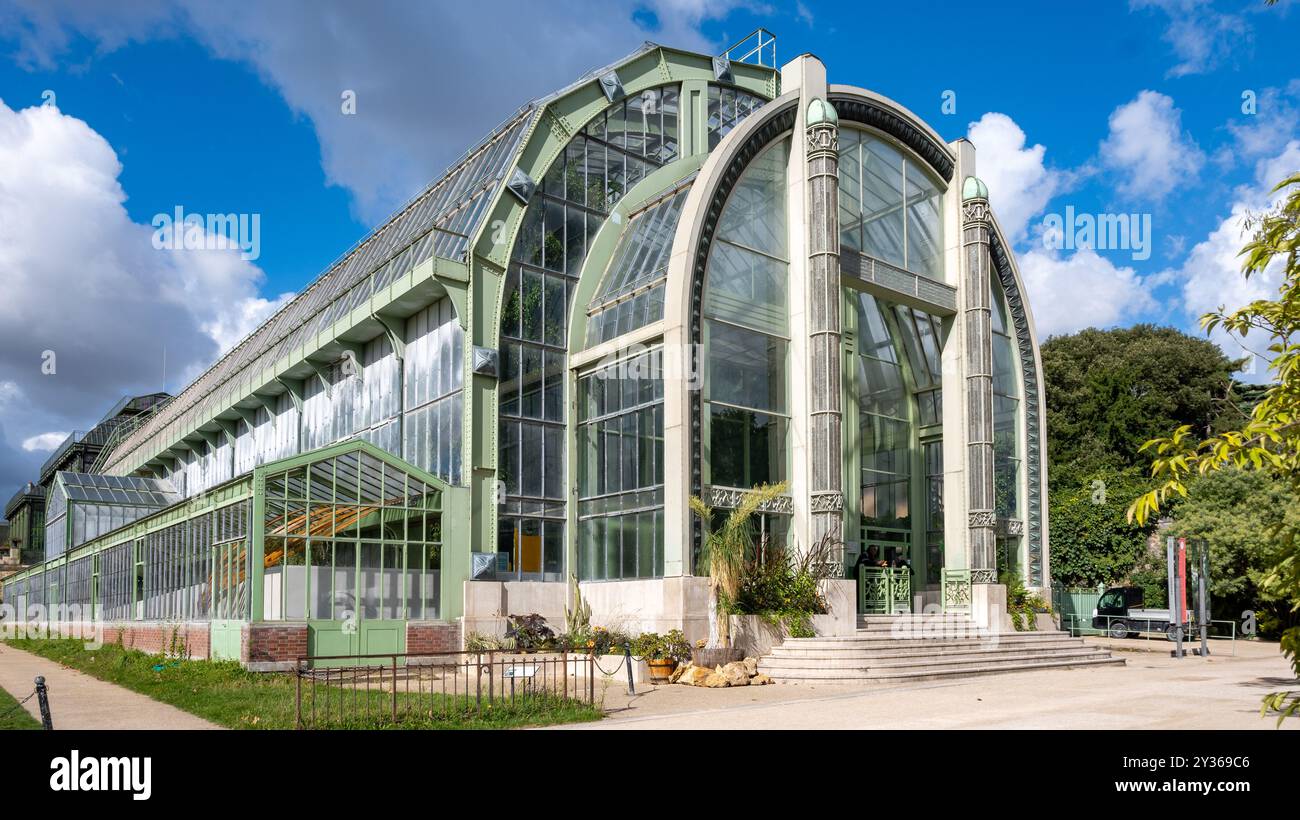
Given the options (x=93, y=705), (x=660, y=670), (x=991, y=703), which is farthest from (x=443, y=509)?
(x=991, y=703)

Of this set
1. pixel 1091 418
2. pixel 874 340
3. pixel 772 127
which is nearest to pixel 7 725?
pixel 772 127

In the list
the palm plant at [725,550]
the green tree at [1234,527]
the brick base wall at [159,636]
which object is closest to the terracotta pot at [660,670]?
the palm plant at [725,550]

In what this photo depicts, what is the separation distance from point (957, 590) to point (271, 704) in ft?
62.2

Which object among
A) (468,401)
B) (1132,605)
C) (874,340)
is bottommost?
(1132,605)

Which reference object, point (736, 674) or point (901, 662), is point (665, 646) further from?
point (901, 662)

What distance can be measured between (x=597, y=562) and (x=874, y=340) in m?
10.9

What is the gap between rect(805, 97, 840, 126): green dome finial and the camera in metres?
26.9

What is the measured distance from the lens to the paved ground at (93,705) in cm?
1448

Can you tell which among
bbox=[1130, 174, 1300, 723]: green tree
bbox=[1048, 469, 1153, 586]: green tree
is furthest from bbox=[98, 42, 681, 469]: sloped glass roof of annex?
bbox=[1048, 469, 1153, 586]: green tree

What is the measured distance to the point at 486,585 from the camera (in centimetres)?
2569

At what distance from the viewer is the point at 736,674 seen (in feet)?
67.3

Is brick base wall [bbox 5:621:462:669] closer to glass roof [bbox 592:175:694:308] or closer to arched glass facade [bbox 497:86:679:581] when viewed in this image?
arched glass facade [bbox 497:86:679:581]

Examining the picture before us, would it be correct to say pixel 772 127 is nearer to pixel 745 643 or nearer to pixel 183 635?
pixel 745 643
